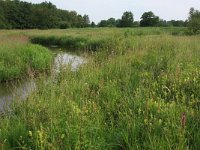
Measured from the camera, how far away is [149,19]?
72312 millimetres

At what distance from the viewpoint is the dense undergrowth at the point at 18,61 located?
1077 centimetres

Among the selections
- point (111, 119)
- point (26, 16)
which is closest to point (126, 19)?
point (26, 16)

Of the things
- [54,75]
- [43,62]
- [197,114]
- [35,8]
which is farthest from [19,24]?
[197,114]

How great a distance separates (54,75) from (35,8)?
62886 mm

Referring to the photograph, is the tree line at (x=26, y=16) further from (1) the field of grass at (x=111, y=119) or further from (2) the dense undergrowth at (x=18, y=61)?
(1) the field of grass at (x=111, y=119)

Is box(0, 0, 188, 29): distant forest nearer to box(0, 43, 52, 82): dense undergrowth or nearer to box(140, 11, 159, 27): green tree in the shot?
box(140, 11, 159, 27): green tree

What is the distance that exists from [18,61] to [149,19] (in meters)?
63.3

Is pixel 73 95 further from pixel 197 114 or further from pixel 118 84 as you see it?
pixel 197 114

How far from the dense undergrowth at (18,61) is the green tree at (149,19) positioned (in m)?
60.0

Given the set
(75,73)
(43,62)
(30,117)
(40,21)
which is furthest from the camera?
(40,21)

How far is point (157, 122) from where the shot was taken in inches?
150

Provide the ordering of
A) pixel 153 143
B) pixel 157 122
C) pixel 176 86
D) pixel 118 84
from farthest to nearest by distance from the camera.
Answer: pixel 118 84
pixel 176 86
pixel 157 122
pixel 153 143

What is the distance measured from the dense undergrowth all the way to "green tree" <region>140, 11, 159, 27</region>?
197ft

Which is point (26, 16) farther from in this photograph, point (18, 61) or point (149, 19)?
point (18, 61)
